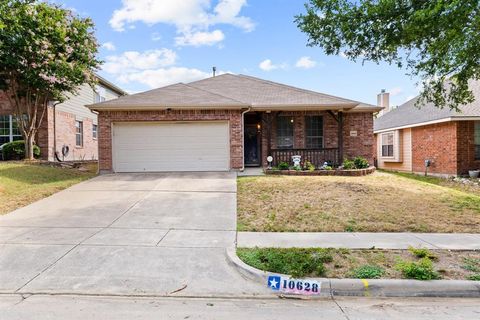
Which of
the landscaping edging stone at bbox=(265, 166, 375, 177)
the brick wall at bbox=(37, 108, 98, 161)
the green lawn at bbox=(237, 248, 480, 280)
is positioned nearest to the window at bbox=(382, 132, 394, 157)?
the landscaping edging stone at bbox=(265, 166, 375, 177)

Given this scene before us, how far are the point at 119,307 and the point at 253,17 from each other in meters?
13.1

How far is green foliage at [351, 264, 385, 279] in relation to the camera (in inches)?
174

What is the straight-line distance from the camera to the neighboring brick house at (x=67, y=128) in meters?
17.6

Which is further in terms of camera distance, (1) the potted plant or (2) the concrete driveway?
(1) the potted plant

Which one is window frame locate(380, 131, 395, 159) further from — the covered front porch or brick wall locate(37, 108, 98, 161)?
brick wall locate(37, 108, 98, 161)

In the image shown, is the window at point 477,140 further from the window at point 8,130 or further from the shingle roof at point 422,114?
the window at point 8,130

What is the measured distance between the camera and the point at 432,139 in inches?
675

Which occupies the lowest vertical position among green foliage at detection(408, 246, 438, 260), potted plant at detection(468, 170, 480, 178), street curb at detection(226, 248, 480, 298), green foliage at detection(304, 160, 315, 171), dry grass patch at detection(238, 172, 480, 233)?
street curb at detection(226, 248, 480, 298)

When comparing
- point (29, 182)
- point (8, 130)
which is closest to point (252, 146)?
point (29, 182)

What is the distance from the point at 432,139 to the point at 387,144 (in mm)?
4617

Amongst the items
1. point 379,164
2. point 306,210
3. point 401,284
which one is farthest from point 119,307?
point 379,164

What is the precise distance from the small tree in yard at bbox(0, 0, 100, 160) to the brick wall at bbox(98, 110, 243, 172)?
150 inches

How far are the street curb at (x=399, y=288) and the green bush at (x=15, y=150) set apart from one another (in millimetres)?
16925

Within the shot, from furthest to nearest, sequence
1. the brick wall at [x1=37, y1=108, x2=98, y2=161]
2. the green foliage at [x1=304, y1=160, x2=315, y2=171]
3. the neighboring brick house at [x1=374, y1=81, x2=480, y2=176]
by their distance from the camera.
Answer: the brick wall at [x1=37, y1=108, x2=98, y2=161] < the neighboring brick house at [x1=374, y1=81, x2=480, y2=176] < the green foliage at [x1=304, y1=160, x2=315, y2=171]
